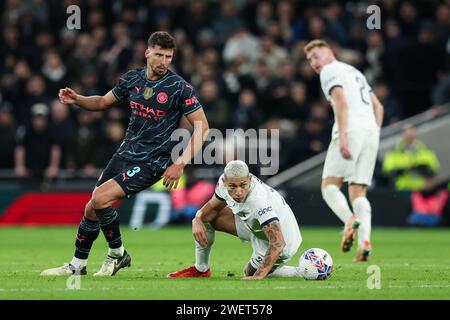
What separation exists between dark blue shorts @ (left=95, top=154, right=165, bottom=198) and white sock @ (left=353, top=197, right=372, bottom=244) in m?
3.14

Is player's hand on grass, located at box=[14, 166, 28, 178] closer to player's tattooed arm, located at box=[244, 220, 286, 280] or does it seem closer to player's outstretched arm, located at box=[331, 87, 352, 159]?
player's outstretched arm, located at box=[331, 87, 352, 159]

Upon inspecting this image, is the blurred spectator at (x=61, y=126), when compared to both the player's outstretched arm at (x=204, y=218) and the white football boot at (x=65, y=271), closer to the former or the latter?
the white football boot at (x=65, y=271)

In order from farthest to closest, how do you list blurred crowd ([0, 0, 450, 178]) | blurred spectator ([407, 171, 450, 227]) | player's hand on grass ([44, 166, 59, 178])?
blurred crowd ([0, 0, 450, 178]), player's hand on grass ([44, 166, 59, 178]), blurred spectator ([407, 171, 450, 227])

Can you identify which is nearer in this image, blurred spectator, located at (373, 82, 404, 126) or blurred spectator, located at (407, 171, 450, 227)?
blurred spectator, located at (407, 171, 450, 227)

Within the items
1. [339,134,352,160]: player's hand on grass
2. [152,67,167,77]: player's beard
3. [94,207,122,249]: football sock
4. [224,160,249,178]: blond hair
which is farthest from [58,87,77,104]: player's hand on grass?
[339,134,352,160]: player's hand on grass


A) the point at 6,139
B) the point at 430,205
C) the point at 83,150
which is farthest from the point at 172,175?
the point at 6,139

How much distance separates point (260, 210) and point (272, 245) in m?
0.34

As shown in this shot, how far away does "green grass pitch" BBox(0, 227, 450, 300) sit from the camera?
8.63 m

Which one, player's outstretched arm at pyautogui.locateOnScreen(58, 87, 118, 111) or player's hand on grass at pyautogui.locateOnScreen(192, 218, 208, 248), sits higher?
player's outstretched arm at pyautogui.locateOnScreen(58, 87, 118, 111)

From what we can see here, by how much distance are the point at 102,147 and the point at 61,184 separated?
1080mm

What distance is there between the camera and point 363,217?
12.6m

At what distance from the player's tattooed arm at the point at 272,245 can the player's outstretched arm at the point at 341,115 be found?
291cm
